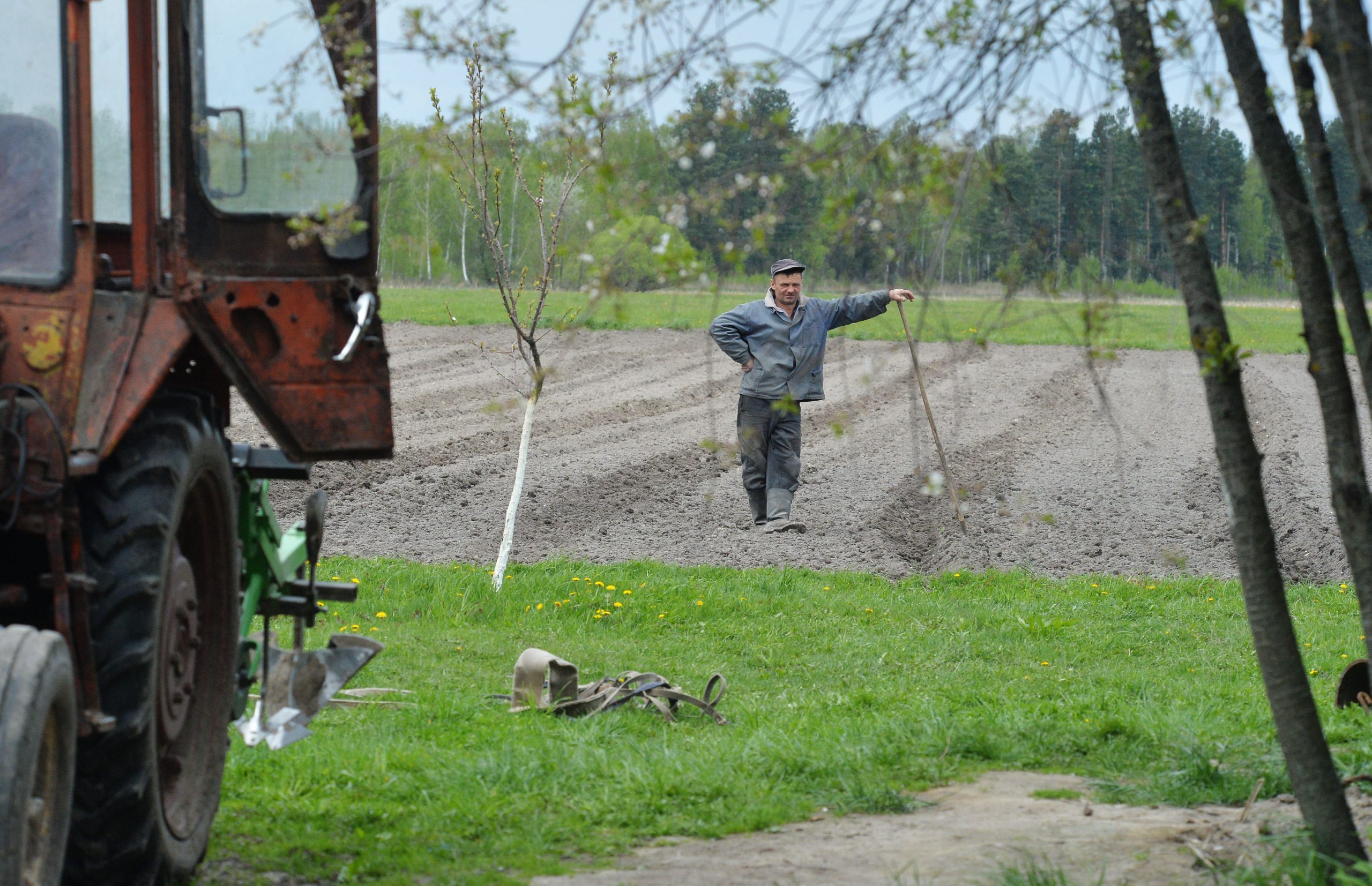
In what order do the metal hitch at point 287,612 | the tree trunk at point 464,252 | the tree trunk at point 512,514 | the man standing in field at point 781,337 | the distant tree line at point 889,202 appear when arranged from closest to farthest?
the distant tree line at point 889,202 < the metal hitch at point 287,612 < the tree trunk at point 512,514 < the man standing in field at point 781,337 < the tree trunk at point 464,252

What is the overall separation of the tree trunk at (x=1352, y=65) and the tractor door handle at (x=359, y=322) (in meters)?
2.37

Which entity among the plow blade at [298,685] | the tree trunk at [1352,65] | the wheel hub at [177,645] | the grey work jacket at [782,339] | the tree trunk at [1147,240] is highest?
the tree trunk at [1352,65]

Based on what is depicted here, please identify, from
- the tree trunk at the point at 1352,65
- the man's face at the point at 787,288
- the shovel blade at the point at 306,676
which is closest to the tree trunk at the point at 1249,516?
the tree trunk at the point at 1352,65

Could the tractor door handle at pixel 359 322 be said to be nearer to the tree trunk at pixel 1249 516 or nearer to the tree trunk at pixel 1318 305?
the tree trunk at pixel 1249 516

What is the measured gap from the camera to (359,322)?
3.71m

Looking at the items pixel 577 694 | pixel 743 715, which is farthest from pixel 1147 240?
pixel 577 694

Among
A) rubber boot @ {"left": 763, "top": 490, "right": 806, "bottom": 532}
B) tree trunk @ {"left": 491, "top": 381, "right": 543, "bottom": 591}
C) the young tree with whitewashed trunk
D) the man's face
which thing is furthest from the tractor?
rubber boot @ {"left": 763, "top": 490, "right": 806, "bottom": 532}

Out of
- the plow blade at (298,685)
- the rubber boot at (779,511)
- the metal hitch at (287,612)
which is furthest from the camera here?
the rubber boot at (779,511)

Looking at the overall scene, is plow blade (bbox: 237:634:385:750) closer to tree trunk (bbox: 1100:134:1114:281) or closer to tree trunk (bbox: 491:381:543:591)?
tree trunk (bbox: 1100:134:1114:281)

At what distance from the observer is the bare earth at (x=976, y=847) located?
3699mm

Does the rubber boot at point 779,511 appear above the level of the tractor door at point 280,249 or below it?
below

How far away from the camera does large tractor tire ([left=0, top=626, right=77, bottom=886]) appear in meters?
2.42

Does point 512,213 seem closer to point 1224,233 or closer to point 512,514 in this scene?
point 512,514

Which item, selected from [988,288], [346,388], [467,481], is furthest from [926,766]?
[467,481]
